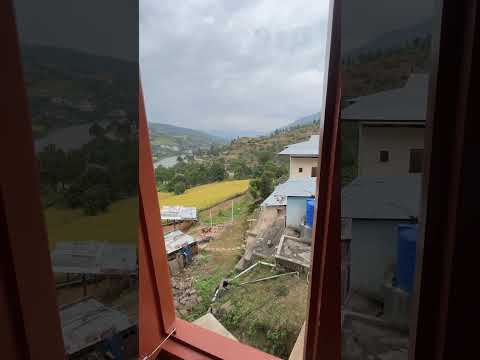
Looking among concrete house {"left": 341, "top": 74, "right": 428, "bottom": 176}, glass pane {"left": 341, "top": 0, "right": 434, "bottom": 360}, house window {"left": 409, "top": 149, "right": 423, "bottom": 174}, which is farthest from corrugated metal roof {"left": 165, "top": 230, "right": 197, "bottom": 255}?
house window {"left": 409, "top": 149, "right": 423, "bottom": 174}

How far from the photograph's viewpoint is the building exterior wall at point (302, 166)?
1379 millimetres

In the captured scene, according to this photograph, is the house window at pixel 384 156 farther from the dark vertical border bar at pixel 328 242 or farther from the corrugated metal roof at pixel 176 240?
the corrugated metal roof at pixel 176 240

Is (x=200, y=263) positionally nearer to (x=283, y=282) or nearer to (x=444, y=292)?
(x=283, y=282)

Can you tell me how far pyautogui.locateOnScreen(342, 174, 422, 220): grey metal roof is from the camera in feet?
2.22

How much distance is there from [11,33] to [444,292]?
117cm

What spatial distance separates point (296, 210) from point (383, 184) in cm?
77

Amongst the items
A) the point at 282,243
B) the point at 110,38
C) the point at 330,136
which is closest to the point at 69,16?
the point at 110,38

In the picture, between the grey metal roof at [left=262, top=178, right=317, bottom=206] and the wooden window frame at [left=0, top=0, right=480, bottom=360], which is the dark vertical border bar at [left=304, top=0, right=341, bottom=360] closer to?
the wooden window frame at [left=0, top=0, right=480, bottom=360]

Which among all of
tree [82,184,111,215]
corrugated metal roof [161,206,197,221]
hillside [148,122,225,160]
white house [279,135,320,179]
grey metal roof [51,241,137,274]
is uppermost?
hillside [148,122,225,160]

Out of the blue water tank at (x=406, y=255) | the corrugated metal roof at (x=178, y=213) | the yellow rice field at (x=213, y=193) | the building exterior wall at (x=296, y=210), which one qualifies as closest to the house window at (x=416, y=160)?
the blue water tank at (x=406, y=255)

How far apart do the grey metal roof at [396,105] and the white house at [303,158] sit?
0.59 m

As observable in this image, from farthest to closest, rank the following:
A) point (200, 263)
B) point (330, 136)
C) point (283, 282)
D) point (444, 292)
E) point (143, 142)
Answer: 1. point (200, 263)
2. point (283, 282)
3. point (143, 142)
4. point (330, 136)
5. point (444, 292)

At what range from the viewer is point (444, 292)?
559 mm

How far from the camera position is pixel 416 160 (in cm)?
67
